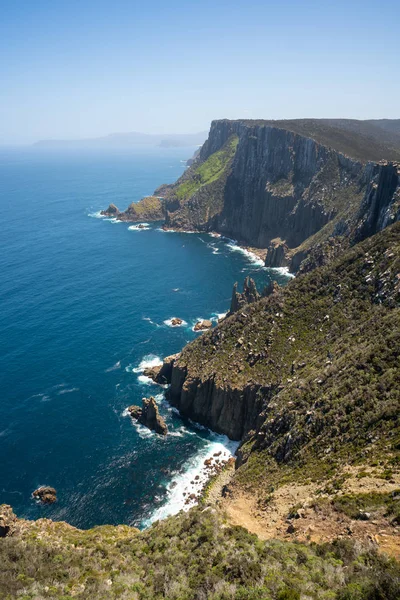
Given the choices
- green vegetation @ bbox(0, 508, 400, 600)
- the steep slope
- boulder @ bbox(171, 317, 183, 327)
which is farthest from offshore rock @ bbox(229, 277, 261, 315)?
green vegetation @ bbox(0, 508, 400, 600)

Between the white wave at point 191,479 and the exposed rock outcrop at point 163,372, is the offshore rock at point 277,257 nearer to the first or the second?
the exposed rock outcrop at point 163,372

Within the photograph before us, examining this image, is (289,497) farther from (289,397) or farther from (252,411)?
(252,411)

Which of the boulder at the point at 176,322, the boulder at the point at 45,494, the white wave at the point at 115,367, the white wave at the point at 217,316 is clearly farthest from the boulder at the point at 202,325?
the boulder at the point at 45,494

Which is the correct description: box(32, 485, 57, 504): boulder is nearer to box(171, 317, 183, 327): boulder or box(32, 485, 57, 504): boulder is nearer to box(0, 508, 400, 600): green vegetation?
box(0, 508, 400, 600): green vegetation

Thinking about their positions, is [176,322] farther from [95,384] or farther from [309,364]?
[309,364]

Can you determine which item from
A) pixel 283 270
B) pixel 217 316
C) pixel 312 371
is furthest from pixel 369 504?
pixel 283 270
